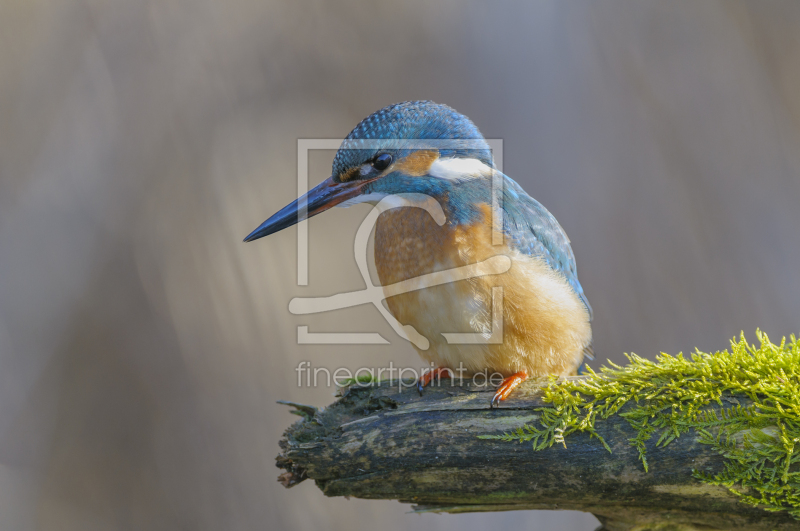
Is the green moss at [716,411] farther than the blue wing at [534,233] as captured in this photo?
No

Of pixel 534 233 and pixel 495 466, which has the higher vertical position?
pixel 534 233

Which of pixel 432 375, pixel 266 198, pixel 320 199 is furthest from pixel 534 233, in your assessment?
pixel 266 198

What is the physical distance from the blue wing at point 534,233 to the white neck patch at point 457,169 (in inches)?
4.6

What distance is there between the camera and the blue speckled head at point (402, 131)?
161 cm

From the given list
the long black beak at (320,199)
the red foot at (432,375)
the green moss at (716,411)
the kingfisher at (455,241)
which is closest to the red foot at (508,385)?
the kingfisher at (455,241)

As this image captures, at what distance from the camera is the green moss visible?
47.5 inches

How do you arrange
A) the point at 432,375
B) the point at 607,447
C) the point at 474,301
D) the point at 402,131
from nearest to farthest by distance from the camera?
1. the point at 607,447
2. the point at 474,301
3. the point at 402,131
4. the point at 432,375

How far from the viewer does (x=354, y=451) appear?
4.66 feet

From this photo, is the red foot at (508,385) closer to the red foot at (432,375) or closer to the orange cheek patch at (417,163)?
the red foot at (432,375)

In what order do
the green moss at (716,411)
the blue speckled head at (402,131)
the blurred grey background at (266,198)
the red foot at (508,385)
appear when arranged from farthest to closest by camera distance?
the blurred grey background at (266,198) → the blue speckled head at (402,131) → the red foot at (508,385) → the green moss at (716,411)

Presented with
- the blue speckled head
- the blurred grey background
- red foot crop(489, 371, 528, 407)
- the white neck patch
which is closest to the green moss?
red foot crop(489, 371, 528, 407)

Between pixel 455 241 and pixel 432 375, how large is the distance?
47 cm

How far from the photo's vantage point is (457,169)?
1.70 m

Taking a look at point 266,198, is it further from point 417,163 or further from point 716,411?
point 716,411
